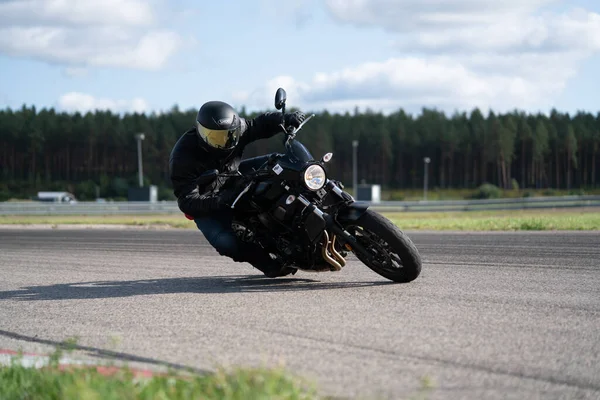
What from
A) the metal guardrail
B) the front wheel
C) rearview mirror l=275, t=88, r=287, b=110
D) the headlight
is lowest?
the metal guardrail

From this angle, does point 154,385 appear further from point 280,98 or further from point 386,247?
point 280,98

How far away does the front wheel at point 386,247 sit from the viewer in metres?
6.87

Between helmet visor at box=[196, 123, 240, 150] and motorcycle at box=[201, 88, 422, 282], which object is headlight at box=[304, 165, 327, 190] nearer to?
motorcycle at box=[201, 88, 422, 282]

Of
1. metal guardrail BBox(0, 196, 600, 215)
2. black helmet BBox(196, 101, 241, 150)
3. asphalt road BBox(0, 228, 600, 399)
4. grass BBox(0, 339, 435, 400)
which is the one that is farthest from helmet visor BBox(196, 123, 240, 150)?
metal guardrail BBox(0, 196, 600, 215)

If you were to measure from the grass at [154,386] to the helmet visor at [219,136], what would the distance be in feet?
12.6

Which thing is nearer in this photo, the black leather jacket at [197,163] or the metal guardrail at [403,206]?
the black leather jacket at [197,163]

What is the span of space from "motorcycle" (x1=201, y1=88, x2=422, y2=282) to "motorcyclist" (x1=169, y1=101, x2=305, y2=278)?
0.72 feet

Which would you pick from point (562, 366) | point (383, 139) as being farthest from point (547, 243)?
point (383, 139)

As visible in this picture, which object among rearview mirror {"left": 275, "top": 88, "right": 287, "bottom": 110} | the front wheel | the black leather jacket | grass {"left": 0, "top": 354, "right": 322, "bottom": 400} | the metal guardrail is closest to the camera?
grass {"left": 0, "top": 354, "right": 322, "bottom": 400}

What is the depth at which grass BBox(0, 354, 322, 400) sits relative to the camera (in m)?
3.47

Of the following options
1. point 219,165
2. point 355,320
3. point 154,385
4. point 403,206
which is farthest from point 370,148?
point 154,385

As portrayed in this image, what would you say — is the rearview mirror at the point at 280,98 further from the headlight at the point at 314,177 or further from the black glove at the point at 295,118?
the headlight at the point at 314,177

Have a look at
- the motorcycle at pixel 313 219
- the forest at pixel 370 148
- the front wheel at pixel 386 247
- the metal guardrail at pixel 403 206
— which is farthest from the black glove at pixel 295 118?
the forest at pixel 370 148

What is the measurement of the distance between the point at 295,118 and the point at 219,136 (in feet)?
2.36
